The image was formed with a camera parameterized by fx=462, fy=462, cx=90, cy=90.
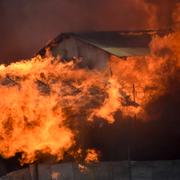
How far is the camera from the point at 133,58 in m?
24.2

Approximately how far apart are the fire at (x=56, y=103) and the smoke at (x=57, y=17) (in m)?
9.80

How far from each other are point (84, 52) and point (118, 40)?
2452mm

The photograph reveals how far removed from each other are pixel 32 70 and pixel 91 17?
13694 mm

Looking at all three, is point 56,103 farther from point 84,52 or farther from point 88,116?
point 84,52

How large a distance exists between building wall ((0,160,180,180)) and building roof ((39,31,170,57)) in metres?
12.9

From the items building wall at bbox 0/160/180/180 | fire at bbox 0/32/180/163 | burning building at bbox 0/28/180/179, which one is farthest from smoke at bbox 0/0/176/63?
building wall at bbox 0/160/180/180

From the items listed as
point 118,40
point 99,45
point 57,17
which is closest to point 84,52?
point 99,45

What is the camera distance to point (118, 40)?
28.5m

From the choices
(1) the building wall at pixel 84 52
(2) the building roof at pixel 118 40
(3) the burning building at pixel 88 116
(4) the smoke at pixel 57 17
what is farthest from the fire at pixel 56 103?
(1) the building wall at pixel 84 52

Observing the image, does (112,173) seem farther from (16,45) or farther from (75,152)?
(16,45)

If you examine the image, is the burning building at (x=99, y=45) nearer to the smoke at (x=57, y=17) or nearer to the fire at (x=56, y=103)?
the smoke at (x=57, y=17)

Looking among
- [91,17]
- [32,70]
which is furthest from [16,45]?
[32,70]

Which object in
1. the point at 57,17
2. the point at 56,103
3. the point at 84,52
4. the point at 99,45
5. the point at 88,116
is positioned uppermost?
the point at 57,17

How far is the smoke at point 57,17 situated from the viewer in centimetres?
2512
